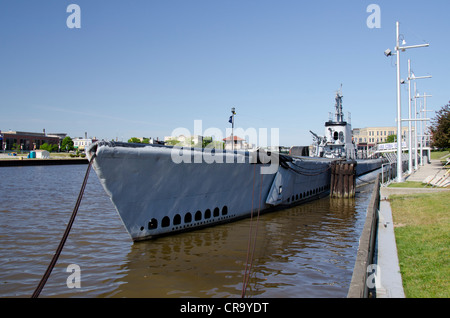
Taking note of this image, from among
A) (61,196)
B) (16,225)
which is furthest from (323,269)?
(61,196)

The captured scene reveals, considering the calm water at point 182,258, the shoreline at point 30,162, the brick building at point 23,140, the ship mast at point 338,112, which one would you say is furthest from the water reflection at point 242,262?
the brick building at point 23,140

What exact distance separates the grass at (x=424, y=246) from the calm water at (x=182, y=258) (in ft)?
3.89

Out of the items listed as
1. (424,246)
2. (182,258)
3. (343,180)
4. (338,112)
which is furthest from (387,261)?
(338,112)

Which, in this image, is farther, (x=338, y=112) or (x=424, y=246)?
(x=338, y=112)

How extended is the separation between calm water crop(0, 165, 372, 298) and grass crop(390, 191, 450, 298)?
46.7 inches

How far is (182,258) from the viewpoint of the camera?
24.9ft

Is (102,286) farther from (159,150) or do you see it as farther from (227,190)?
(227,190)

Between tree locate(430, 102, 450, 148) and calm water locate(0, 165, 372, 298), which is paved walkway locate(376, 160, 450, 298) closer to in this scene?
calm water locate(0, 165, 372, 298)

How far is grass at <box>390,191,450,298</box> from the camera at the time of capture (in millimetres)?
4569

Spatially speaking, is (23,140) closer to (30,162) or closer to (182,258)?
(30,162)

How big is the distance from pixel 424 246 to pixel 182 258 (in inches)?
188

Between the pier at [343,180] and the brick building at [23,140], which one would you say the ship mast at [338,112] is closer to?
the pier at [343,180]

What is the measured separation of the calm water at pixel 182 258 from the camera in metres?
6.04

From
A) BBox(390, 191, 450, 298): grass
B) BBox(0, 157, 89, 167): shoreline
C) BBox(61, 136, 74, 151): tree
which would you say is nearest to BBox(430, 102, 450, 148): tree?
BBox(390, 191, 450, 298): grass
